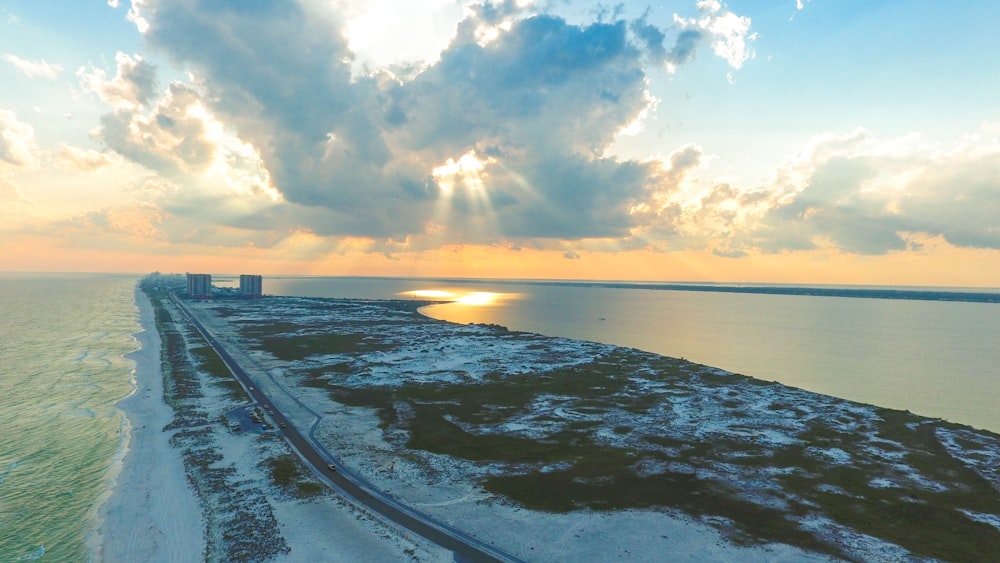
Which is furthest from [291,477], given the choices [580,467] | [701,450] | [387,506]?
[701,450]

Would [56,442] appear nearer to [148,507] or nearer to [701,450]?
[148,507]

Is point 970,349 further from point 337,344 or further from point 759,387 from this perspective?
point 337,344

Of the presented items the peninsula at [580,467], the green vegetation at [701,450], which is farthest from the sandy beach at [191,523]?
the green vegetation at [701,450]

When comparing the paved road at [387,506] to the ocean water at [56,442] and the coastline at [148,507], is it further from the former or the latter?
the ocean water at [56,442]

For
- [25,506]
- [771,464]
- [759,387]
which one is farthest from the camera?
[759,387]

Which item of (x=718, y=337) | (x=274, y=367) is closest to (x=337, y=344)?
(x=274, y=367)

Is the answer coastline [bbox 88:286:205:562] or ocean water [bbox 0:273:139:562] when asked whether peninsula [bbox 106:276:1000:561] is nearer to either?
coastline [bbox 88:286:205:562]

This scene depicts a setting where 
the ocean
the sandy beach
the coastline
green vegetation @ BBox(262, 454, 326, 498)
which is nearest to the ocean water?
the ocean
